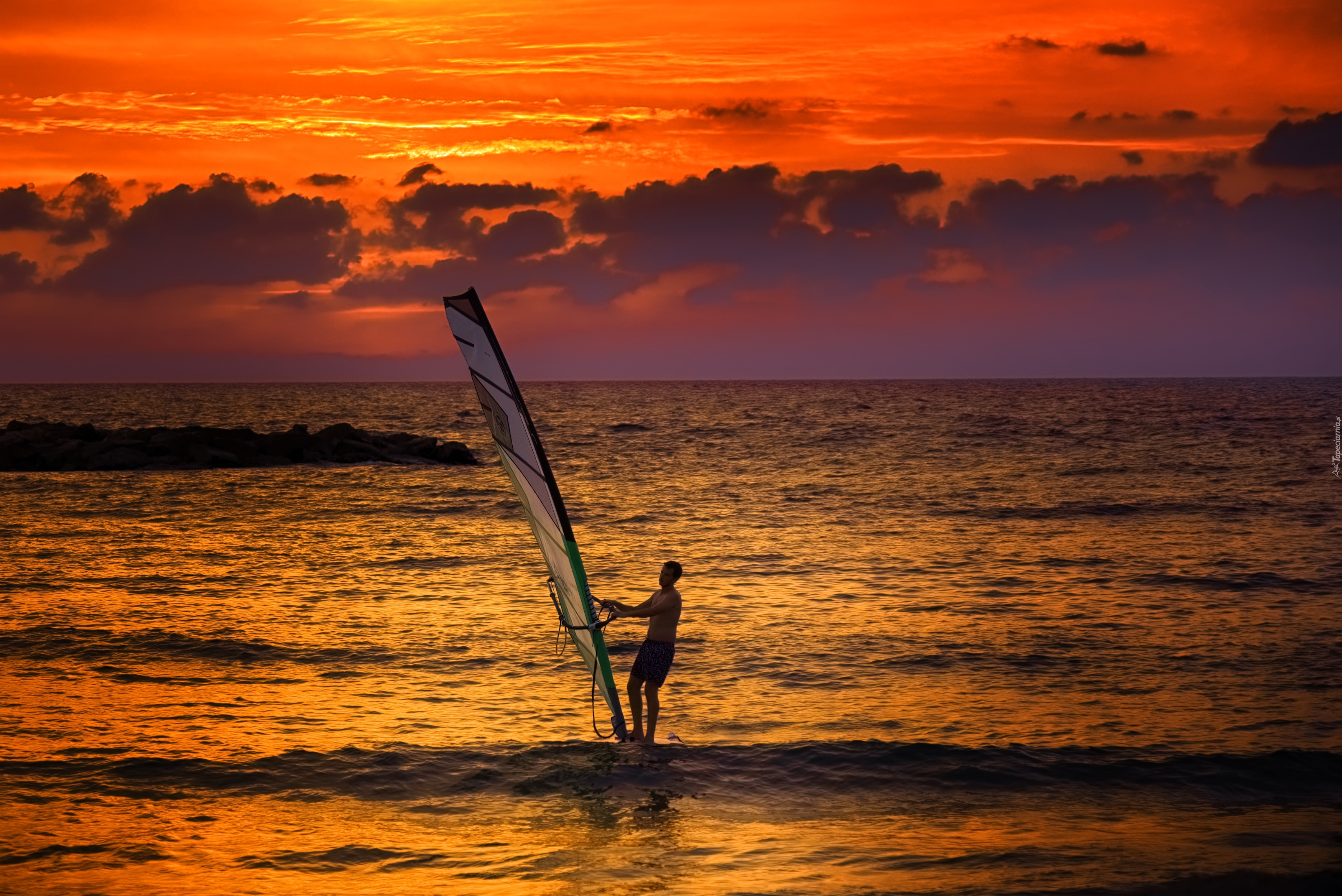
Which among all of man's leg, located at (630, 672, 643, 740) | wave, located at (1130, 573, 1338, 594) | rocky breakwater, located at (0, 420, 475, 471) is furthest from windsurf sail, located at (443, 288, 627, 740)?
rocky breakwater, located at (0, 420, 475, 471)

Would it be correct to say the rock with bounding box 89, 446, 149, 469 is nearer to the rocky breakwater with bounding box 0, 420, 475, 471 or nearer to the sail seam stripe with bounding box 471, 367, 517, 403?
the rocky breakwater with bounding box 0, 420, 475, 471

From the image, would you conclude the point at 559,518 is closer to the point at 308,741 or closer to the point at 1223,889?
the point at 308,741

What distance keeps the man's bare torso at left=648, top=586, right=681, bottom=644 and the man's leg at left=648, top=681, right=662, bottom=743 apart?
1.96 feet

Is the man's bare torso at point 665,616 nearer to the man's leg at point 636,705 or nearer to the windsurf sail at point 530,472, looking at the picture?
the man's leg at point 636,705

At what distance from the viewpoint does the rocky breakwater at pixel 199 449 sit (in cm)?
4800

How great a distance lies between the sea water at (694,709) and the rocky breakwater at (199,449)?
1654 cm

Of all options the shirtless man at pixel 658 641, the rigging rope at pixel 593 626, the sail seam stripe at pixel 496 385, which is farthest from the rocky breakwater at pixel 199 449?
the sail seam stripe at pixel 496 385

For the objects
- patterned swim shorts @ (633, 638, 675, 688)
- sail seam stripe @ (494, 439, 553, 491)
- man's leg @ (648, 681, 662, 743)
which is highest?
sail seam stripe @ (494, 439, 553, 491)

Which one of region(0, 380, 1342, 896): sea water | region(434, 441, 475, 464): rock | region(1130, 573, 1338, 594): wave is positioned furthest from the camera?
region(434, 441, 475, 464): rock

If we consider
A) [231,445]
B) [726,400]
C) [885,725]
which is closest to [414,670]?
[885,725]

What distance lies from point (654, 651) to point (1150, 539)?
2089cm

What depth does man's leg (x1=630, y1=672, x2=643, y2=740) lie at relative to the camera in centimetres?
1165

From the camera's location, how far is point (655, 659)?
11273mm

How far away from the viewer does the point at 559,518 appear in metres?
9.16
